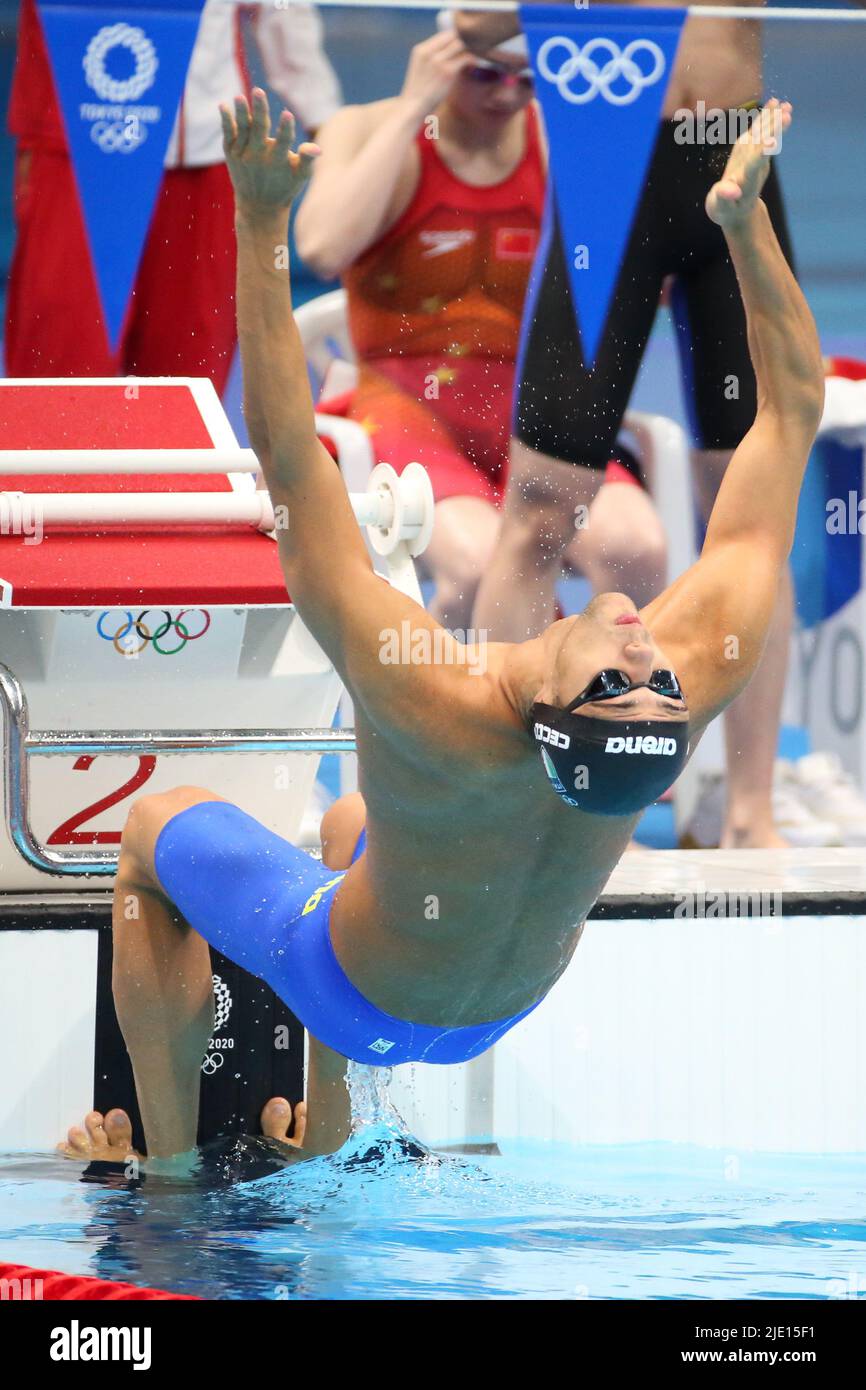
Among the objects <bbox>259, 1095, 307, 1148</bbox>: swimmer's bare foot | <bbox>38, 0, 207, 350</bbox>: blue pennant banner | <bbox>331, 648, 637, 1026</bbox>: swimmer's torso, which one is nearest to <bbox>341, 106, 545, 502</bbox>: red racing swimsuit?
<bbox>38, 0, 207, 350</bbox>: blue pennant banner

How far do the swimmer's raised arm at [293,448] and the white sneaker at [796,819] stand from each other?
8.21 feet

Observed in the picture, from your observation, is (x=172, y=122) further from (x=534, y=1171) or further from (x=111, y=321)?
(x=534, y=1171)

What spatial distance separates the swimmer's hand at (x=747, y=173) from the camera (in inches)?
83.8

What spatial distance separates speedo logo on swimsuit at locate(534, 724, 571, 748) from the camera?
1.74 meters

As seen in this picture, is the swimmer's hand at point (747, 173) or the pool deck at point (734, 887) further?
the pool deck at point (734, 887)

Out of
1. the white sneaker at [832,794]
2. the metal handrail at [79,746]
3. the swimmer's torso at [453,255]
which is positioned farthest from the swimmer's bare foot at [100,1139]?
the swimmer's torso at [453,255]

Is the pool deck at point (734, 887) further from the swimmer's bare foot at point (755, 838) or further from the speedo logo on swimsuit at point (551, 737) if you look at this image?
the speedo logo on swimsuit at point (551, 737)

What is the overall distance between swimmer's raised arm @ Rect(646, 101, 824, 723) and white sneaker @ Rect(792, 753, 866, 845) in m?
2.31

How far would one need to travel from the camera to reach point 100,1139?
9.12 feet

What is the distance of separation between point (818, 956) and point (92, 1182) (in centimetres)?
129

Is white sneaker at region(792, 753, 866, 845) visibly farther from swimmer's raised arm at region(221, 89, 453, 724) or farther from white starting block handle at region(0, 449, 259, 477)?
swimmer's raised arm at region(221, 89, 453, 724)

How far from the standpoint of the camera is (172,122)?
15.3 ft

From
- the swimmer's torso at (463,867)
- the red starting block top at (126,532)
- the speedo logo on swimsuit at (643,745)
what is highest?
the red starting block top at (126,532)

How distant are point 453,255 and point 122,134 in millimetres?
906
